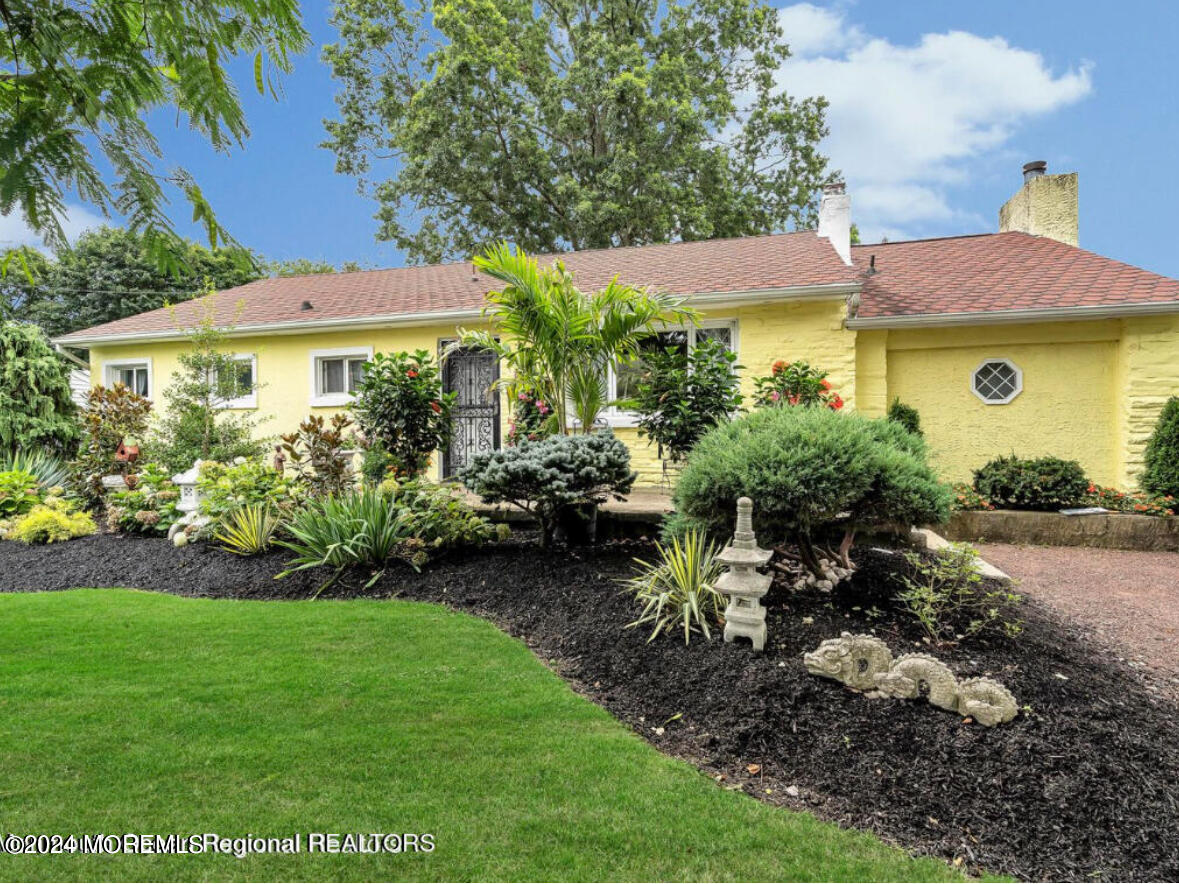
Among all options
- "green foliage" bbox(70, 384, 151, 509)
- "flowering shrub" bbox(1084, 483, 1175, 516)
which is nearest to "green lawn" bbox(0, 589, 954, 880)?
"green foliage" bbox(70, 384, 151, 509)

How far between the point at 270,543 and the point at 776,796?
574 cm

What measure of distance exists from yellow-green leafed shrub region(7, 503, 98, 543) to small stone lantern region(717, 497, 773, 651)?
27.2 ft

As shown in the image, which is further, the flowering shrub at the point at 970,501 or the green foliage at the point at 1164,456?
the flowering shrub at the point at 970,501

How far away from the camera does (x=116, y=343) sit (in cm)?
1212

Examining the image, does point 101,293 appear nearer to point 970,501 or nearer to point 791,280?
point 791,280

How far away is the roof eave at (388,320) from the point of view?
8602 mm

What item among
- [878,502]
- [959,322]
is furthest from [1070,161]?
[878,502]

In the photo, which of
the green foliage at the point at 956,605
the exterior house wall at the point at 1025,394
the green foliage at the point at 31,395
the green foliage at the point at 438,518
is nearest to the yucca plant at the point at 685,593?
the green foliage at the point at 956,605

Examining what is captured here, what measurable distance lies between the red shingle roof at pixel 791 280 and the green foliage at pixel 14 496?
11.5 ft

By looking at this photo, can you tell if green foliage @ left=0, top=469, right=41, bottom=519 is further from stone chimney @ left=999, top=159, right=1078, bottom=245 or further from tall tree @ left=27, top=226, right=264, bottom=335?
stone chimney @ left=999, top=159, right=1078, bottom=245

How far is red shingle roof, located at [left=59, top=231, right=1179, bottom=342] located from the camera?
8.91 metres

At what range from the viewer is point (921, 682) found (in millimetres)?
3090

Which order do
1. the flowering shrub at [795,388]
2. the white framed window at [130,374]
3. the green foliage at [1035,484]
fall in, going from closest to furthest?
the flowering shrub at [795,388] < the green foliage at [1035,484] < the white framed window at [130,374]

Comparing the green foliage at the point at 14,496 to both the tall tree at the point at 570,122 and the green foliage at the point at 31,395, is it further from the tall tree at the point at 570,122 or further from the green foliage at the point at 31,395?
the tall tree at the point at 570,122
